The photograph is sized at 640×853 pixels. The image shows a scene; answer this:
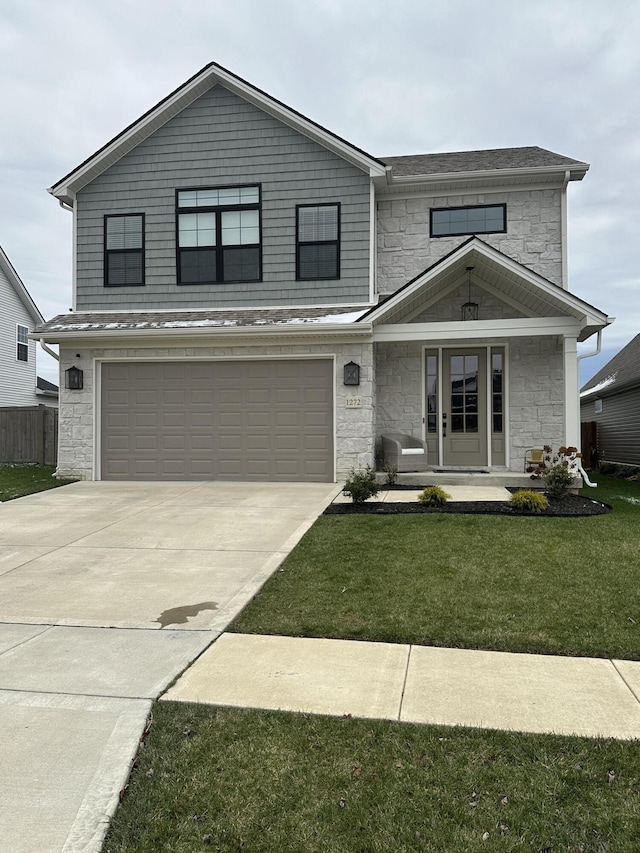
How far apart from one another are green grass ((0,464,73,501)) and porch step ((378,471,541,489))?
6.69 meters

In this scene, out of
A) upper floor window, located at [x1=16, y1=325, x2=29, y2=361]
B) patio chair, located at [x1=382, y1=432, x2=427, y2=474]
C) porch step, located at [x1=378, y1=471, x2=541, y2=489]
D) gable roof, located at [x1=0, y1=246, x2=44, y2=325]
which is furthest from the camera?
upper floor window, located at [x1=16, y1=325, x2=29, y2=361]

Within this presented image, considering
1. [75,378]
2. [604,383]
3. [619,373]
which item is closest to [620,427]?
[619,373]

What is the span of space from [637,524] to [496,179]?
25.8ft

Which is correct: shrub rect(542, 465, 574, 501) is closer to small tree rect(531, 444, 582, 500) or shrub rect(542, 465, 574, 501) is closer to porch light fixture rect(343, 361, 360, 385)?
small tree rect(531, 444, 582, 500)

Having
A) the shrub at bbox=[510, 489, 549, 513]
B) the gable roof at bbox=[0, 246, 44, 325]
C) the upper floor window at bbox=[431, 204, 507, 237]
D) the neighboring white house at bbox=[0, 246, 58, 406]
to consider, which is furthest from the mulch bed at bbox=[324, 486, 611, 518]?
the gable roof at bbox=[0, 246, 44, 325]

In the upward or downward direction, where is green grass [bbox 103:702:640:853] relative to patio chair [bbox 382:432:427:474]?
A: downward

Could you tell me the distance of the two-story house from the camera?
38.9ft

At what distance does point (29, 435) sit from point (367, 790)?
1672 cm

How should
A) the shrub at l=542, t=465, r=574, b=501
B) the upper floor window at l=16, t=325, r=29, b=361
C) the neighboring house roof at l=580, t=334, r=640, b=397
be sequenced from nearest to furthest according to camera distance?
the shrub at l=542, t=465, r=574, b=501 < the neighboring house roof at l=580, t=334, r=640, b=397 < the upper floor window at l=16, t=325, r=29, b=361

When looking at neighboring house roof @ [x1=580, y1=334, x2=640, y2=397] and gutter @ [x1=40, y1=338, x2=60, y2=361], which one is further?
neighboring house roof @ [x1=580, y1=334, x2=640, y2=397]

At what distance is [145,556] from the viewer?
21.1ft

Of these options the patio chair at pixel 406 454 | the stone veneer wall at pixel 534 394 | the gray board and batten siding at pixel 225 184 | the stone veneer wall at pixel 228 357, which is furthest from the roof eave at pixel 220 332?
the stone veneer wall at pixel 534 394

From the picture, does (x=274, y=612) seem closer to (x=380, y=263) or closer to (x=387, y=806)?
(x=387, y=806)

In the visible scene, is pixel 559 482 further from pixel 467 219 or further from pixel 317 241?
pixel 317 241
